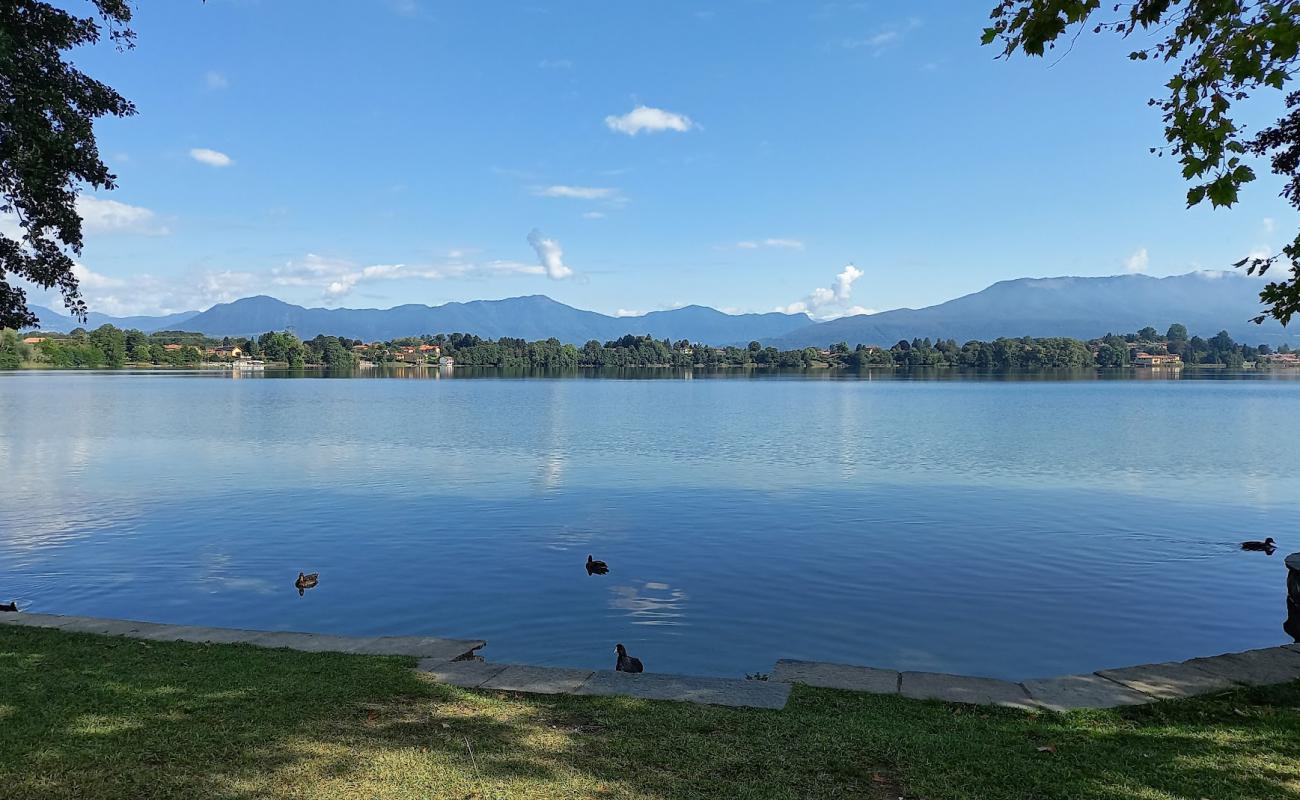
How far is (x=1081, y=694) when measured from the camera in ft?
29.9

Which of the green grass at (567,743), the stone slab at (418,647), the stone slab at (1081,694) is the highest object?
the green grass at (567,743)

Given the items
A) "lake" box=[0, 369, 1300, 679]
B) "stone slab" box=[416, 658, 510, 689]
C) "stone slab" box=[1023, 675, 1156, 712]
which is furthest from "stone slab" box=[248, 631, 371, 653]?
"stone slab" box=[1023, 675, 1156, 712]

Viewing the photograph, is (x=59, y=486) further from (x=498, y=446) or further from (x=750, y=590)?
(x=750, y=590)

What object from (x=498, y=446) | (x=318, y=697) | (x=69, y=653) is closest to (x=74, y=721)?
(x=318, y=697)

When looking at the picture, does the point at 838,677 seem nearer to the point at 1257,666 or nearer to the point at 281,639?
the point at 1257,666

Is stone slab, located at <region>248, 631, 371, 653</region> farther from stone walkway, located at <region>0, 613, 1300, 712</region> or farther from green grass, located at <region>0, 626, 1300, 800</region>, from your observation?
green grass, located at <region>0, 626, 1300, 800</region>

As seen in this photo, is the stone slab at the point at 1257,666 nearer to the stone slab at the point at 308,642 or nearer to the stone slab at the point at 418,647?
the stone slab at the point at 418,647

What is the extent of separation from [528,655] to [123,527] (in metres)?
17.6

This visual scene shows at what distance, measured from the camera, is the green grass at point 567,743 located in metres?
6.45

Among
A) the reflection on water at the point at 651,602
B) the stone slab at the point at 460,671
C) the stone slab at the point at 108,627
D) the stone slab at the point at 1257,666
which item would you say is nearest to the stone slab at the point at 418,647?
the stone slab at the point at 460,671

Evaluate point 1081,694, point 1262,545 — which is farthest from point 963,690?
point 1262,545

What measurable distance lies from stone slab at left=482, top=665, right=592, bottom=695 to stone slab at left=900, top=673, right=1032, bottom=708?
3.81 metres

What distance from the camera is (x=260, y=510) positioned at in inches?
1081

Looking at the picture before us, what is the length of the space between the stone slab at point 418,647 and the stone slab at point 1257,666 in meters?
9.59
